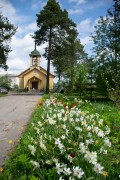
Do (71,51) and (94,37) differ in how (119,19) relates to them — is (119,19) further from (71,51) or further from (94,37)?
(71,51)

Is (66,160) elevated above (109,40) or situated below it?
below

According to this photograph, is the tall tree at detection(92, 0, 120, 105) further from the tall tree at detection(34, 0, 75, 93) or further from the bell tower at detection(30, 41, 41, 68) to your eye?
the bell tower at detection(30, 41, 41, 68)

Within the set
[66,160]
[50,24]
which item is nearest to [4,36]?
[50,24]

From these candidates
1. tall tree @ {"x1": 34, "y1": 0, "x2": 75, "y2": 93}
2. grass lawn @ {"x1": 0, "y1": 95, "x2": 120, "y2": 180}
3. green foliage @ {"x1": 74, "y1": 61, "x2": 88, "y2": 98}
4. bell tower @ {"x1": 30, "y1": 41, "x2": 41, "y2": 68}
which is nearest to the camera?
grass lawn @ {"x1": 0, "y1": 95, "x2": 120, "y2": 180}

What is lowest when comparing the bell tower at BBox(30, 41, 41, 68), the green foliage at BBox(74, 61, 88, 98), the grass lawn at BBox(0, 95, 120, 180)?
the grass lawn at BBox(0, 95, 120, 180)

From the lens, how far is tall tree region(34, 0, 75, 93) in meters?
44.3

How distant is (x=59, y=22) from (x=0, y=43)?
1186 cm

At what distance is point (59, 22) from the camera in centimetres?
4438

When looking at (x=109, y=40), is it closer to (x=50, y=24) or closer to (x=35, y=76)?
(x=50, y=24)

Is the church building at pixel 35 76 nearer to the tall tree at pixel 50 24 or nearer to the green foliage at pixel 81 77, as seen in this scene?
the tall tree at pixel 50 24

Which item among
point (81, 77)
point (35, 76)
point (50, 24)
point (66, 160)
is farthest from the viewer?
point (35, 76)

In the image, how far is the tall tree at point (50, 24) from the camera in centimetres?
4428

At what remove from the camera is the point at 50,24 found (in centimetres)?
4397

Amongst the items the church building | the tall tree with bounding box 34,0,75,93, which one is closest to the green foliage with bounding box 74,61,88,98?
the tall tree with bounding box 34,0,75,93
